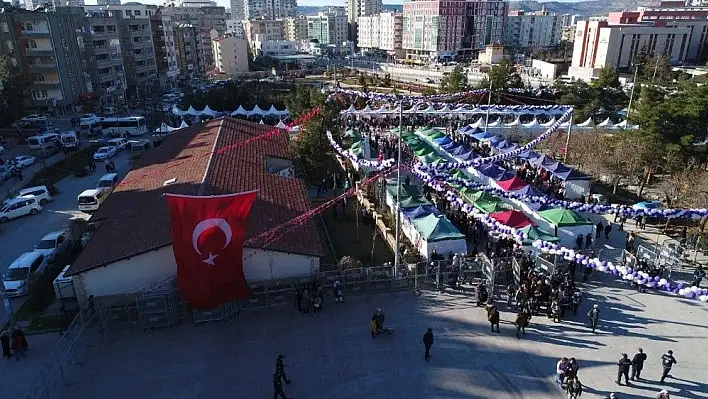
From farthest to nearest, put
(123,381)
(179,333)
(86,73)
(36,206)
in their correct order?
(86,73) → (36,206) → (179,333) → (123,381)

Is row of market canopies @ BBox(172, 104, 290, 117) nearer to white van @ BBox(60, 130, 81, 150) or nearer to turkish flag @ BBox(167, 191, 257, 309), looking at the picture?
white van @ BBox(60, 130, 81, 150)

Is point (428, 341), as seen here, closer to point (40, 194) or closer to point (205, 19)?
point (40, 194)

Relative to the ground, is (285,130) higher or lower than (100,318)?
higher

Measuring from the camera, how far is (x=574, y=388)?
10398mm

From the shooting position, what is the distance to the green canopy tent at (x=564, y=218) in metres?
17.8

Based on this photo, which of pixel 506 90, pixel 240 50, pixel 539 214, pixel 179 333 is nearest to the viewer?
pixel 179 333

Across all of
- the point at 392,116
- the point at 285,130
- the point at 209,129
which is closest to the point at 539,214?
the point at 285,130

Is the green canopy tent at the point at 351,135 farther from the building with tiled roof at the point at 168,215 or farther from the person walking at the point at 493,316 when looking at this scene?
the person walking at the point at 493,316

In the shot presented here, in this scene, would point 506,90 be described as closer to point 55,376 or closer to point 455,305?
point 455,305

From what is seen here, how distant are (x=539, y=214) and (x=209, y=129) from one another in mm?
17923

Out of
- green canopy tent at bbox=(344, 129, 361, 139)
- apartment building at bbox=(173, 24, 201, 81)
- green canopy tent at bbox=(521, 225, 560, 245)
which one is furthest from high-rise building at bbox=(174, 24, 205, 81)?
green canopy tent at bbox=(521, 225, 560, 245)

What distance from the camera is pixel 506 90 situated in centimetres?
4359

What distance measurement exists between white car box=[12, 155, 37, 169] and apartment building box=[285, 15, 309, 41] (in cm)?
12651

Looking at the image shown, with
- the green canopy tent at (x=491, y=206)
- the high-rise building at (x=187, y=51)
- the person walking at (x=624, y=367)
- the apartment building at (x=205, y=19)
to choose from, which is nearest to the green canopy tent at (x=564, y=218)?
the green canopy tent at (x=491, y=206)
